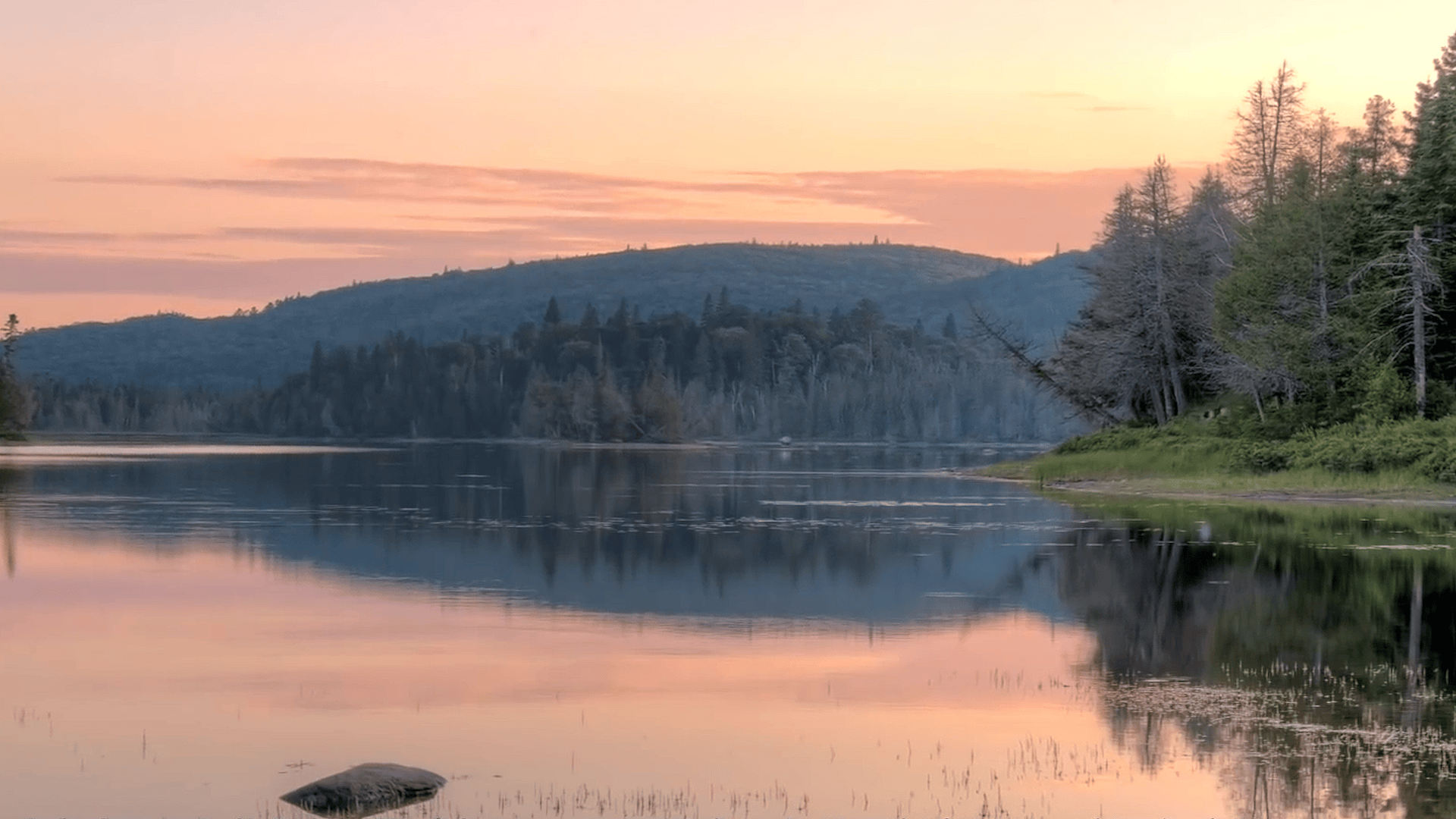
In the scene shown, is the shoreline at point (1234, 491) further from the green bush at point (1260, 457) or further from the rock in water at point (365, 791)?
the rock in water at point (365, 791)

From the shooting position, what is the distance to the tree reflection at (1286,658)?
1792 cm

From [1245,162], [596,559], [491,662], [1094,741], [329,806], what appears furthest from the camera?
[1245,162]

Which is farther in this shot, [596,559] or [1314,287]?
[1314,287]

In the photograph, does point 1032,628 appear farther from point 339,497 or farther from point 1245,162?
point 1245,162

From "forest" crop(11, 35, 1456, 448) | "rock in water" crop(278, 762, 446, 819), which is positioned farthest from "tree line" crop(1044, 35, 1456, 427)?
"rock in water" crop(278, 762, 446, 819)

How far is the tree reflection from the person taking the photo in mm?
17922

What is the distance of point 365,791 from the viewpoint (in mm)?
16656

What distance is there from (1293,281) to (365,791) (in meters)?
70.4

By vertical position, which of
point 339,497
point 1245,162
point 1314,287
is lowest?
point 339,497

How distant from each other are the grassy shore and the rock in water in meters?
52.2

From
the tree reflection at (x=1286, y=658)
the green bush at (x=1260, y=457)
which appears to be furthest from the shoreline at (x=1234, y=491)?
the tree reflection at (x=1286, y=658)

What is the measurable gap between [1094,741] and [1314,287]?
214 ft

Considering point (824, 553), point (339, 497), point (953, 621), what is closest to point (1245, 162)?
point (339, 497)

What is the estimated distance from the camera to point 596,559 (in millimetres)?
43938
